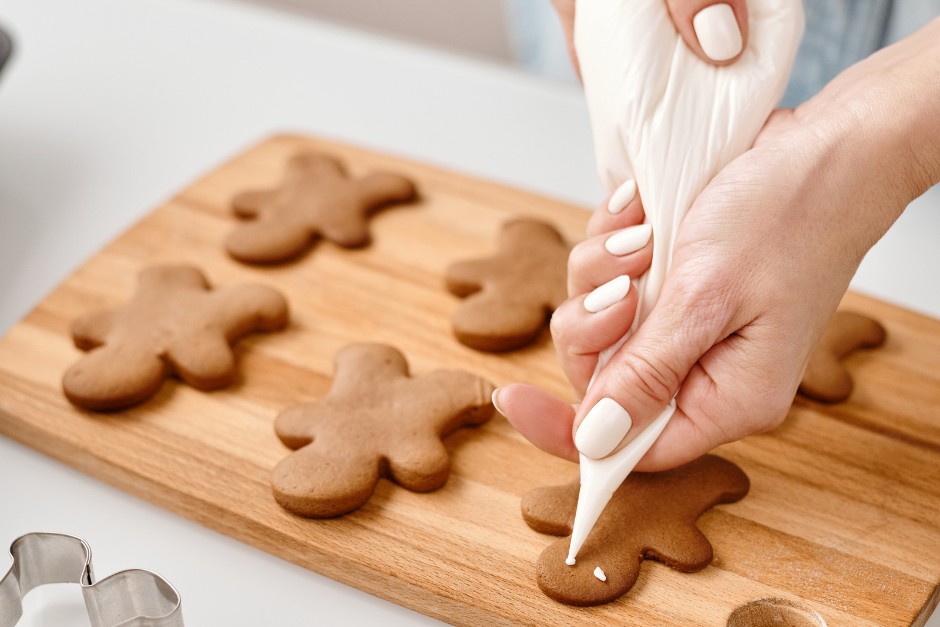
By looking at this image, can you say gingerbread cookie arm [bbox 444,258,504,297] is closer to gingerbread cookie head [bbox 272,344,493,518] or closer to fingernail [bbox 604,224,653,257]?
gingerbread cookie head [bbox 272,344,493,518]

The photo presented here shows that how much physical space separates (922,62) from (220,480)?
0.71m

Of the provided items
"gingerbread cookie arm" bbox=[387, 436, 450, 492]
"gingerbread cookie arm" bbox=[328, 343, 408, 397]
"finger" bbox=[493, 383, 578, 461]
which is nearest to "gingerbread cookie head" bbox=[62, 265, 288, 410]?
"gingerbread cookie arm" bbox=[328, 343, 408, 397]

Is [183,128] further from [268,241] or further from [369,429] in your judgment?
[369,429]

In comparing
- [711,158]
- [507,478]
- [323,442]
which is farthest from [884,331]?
[323,442]

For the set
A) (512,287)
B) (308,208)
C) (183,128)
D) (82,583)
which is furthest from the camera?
(183,128)

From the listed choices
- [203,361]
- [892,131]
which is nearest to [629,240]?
[892,131]

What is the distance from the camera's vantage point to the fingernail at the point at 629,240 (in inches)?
36.3

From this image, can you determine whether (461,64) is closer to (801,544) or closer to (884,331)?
(884,331)

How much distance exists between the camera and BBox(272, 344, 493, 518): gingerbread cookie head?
93 cm

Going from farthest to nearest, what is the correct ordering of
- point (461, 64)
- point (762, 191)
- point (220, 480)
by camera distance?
point (461, 64) → point (220, 480) → point (762, 191)

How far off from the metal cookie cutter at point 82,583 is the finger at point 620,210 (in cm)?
49

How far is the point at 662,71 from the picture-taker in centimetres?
93

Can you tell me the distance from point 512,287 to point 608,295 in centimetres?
30

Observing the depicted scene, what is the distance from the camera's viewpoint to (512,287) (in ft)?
3.89
